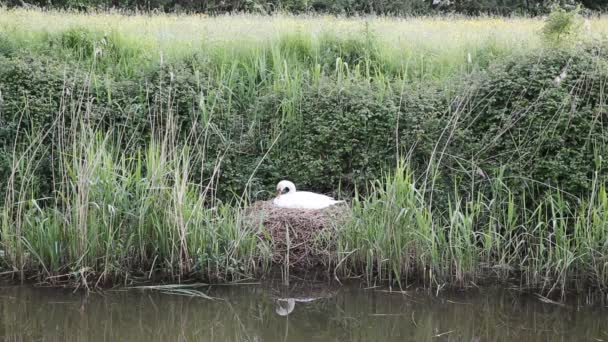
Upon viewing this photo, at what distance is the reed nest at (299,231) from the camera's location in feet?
22.0

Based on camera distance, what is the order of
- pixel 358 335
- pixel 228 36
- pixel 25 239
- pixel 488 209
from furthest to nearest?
pixel 228 36 < pixel 488 209 < pixel 25 239 < pixel 358 335

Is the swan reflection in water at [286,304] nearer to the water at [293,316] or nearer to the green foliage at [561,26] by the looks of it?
the water at [293,316]

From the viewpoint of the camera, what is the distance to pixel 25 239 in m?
6.20

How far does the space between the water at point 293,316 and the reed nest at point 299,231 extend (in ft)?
1.50

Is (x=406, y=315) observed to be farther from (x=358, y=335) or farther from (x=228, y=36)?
(x=228, y=36)

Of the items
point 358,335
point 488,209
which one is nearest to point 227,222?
point 358,335

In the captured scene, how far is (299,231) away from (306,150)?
138 centimetres

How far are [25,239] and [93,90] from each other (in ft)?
8.62

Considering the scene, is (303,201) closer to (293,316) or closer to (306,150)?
(306,150)

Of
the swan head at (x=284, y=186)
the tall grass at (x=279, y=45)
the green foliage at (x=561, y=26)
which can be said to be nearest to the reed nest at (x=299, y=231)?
the swan head at (x=284, y=186)

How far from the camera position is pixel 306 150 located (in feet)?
26.4

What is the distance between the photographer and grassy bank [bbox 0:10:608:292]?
20.5 feet

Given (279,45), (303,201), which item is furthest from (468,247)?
(279,45)

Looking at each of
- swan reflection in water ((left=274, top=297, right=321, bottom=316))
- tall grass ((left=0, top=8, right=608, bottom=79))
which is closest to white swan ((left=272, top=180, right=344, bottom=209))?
swan reflection in water ((left=274, top=297, right=321, bottom=316))
